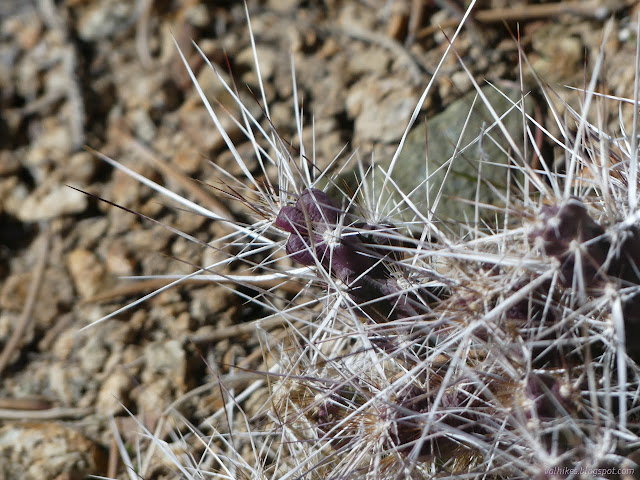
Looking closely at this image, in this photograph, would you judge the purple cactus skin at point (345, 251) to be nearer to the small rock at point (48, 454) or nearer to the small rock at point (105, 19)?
the small rock at point (48, 454)

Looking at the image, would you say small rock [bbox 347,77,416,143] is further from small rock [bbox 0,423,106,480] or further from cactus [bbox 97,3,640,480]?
small rock [bbox 0,423,106,480]

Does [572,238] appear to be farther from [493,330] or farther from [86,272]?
[86,272]

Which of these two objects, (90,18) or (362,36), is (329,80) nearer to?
(362,36)

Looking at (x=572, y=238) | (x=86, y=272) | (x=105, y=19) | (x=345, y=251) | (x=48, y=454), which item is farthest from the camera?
(x=105, y=19)

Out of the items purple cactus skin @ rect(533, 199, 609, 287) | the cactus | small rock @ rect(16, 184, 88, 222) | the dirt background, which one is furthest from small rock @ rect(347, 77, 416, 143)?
purple cactus skin @ rect(533, 199, 609, 287)

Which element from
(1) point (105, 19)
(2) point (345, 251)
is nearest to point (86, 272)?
(1) point (105, 19)

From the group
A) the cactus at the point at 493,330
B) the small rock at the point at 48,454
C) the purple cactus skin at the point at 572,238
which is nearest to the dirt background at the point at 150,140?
the small rock at the point at 48,454
